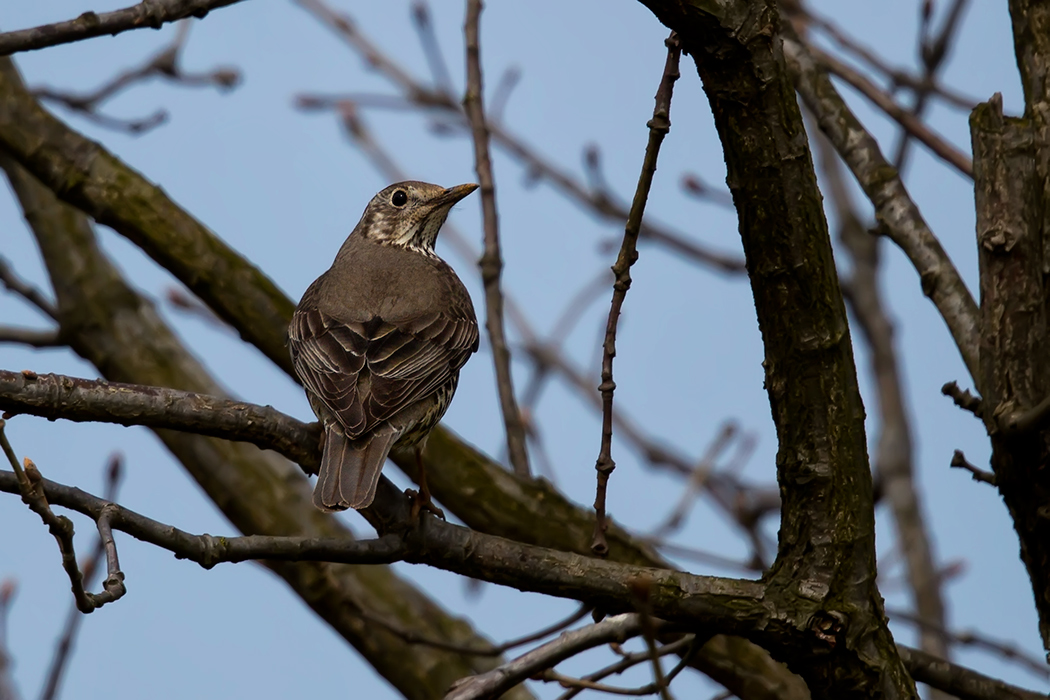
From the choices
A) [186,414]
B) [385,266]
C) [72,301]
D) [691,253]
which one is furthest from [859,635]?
[691,253]

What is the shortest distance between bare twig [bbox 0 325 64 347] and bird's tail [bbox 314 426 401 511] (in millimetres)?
3083

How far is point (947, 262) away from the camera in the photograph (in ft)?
16.7

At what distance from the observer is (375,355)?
517 centimetres

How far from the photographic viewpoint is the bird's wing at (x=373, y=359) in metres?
4.77

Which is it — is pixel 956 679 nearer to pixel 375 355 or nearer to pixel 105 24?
pixel 375 355

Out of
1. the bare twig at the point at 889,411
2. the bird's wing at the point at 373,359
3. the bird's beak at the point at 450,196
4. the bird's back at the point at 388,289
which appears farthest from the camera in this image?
the bare twig at the point at 889,411

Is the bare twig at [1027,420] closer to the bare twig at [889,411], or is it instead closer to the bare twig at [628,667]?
the bare twig at [628,667]

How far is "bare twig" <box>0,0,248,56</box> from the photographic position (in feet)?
14.4

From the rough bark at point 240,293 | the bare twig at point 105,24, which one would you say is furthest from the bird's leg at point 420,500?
the bare twig at point 105,24

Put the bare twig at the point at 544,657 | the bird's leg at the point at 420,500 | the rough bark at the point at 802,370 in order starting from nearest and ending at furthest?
the rough bark at the point at 802,370, the bare twig at the point at 544,657, the bird's leg at the point at 420,500

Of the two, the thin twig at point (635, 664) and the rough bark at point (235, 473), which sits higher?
the rough bark at point (235, 473)

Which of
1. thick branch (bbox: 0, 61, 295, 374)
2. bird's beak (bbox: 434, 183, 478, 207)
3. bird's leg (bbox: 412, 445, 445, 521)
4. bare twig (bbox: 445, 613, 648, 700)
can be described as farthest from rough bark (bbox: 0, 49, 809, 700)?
bare twig (bbox: 445, 613, 648, 700)

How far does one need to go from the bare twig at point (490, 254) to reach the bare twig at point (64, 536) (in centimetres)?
304

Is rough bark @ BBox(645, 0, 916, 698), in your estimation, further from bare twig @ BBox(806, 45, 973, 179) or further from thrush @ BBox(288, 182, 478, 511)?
bare twig @ BBox(806, 45, 973, 179)
